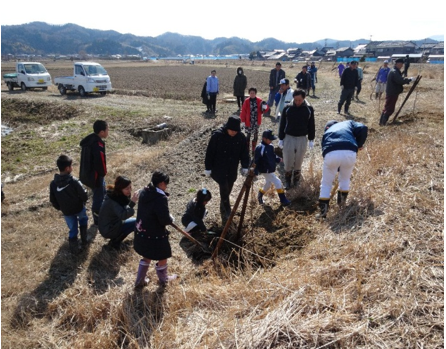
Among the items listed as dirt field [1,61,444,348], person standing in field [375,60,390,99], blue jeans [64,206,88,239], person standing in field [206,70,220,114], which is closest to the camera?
dirt field [1,61,444,348]

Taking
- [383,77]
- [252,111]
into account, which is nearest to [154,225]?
[252,111]

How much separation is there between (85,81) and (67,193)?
49.7 ft

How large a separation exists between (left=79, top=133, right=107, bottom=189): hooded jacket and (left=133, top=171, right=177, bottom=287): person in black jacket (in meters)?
1.82

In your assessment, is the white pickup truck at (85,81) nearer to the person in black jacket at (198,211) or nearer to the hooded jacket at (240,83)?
the hooded jacket at (240,83)

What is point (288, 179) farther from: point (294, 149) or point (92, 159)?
point (92, 159)

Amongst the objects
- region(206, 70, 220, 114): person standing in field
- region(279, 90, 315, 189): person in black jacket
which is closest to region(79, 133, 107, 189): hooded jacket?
region(279, 90, 315, 189): person in black jacket

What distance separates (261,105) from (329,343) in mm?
5625

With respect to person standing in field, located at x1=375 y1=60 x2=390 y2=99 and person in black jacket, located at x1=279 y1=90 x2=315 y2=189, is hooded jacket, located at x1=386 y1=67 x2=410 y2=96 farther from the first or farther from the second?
person in black jacket, located at x1=279 y1=90 x2=315 y2=189

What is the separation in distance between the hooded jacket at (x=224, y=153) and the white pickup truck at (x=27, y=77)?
1922 centimetres

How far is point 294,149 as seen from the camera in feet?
18.2

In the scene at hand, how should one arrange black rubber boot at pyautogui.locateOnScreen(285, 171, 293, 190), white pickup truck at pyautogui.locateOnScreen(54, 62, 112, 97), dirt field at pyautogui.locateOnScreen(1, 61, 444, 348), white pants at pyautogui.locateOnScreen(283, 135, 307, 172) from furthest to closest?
white pickup truck at pyautogui.locateOnScreen(54, 62, 112, 97) < black rubber boot at pyautogui.locateOnScreen(285, 171, 293, 190) < white pants at pyautogui.locateOnScreen(283, 135, 307, 172) < dirt field at pyautogui.locateOnScreen(1, 61, 444, 348)

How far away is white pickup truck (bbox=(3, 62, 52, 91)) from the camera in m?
19.3

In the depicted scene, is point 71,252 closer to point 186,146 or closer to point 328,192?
point 328,192

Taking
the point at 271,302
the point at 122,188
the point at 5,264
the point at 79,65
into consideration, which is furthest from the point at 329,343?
the point at 79,65
